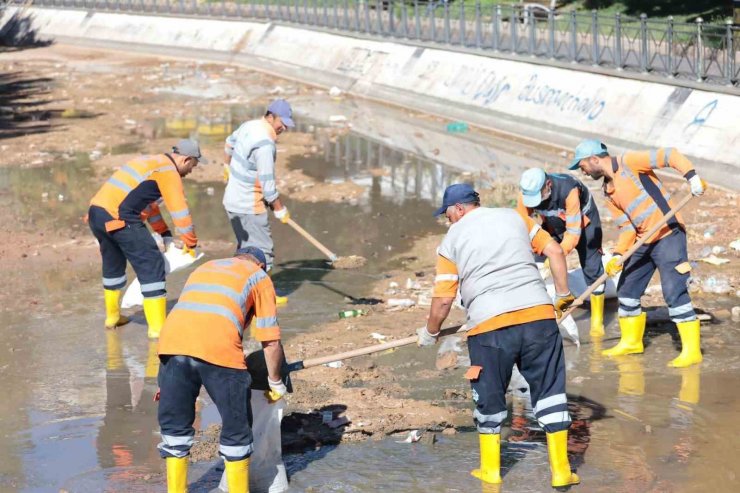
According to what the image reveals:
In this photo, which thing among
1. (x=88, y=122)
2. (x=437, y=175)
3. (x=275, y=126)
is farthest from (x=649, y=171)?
(x=88, y=122)

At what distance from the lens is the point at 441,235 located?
12.3m

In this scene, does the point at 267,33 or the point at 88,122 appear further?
the point at 267,33

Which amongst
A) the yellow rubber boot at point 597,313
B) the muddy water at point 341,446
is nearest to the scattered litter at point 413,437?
the muddy water at point 341,446

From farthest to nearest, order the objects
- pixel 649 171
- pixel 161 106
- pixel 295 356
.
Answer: pixel 161 106
pixel 295 356
pixel 649 171

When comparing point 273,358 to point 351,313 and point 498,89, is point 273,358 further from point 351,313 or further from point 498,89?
point 498,89

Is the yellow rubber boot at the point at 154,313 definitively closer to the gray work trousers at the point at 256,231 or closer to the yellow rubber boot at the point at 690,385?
the gray work trousers at the point at 256,231

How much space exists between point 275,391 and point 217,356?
54cm

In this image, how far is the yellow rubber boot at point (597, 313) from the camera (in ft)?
29.9

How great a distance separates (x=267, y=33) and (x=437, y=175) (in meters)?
14.8

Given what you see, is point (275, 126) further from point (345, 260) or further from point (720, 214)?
point (720, 214)

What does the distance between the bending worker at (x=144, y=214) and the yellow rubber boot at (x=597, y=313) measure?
126 inches

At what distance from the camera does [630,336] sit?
335 inches

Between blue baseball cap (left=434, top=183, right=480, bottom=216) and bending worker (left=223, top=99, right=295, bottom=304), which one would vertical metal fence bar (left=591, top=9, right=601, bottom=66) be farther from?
blue baseball cap (left=434, top=183, right=480, bottom=216)

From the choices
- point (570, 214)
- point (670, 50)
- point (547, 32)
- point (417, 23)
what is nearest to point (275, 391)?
point (570, 214)
